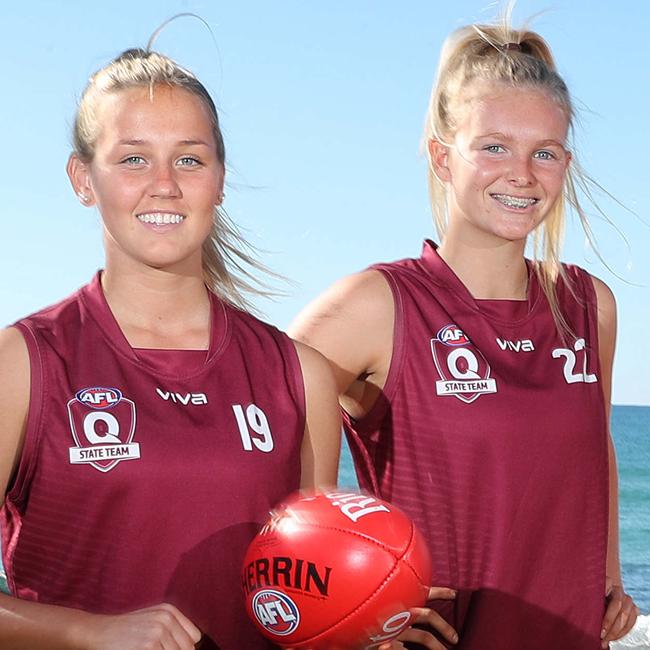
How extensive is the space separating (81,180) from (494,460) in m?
1.32

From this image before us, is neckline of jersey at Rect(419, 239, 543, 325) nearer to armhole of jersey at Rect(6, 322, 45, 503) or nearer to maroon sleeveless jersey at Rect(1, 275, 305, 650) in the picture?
maroon sleeveless jersey at Rect(1, 275, 305, 650)

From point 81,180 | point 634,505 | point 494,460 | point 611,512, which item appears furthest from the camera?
point 634,505

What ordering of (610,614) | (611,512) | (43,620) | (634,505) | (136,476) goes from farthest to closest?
1. (634,505)
2. (611,512)
3. (610,614)
4. (136,476)
5. (43,620)

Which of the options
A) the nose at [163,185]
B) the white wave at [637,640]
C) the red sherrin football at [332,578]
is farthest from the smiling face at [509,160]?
the white wave at [637,640]

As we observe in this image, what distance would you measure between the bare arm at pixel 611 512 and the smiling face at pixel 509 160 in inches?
19.0

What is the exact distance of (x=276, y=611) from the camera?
2619 millimetres

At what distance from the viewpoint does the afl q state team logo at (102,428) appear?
107 inches

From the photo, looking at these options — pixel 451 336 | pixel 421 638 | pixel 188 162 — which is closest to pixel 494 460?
pixel 451 336

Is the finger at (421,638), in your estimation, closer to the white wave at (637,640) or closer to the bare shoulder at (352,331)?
the bare shoulder at (352,331)

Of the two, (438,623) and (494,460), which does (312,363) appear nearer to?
(494,460)

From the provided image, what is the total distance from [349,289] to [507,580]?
0.92 m

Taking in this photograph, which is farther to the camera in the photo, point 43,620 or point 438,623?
point 438,623

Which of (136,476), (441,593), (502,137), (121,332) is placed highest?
(502,137)

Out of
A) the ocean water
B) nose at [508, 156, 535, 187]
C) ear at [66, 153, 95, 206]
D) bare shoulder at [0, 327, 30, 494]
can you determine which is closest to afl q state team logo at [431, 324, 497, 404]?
nose at [508, 156, 535, 187]
